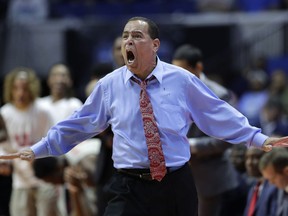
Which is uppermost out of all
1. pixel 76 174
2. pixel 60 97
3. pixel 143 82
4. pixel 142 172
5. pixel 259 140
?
pixel 143 82

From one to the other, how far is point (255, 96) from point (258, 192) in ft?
27.4

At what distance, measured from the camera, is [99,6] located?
64.1 feet

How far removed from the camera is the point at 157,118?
22.0 feet

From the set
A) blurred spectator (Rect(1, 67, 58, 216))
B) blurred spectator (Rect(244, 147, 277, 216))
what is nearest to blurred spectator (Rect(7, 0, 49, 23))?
blurred spectator (Rect(1, 67, 58, 216))

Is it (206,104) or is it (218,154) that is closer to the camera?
(206,104)

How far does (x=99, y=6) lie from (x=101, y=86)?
12.8 metres

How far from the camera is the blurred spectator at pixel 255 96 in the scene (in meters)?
17.0

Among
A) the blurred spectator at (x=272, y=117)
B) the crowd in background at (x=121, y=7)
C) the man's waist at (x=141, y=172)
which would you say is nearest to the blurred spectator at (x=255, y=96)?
the blurred spectator at (x=272, y=117)

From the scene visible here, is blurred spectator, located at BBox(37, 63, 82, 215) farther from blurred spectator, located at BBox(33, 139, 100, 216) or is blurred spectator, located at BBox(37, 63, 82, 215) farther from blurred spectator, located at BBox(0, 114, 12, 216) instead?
blurred spectator, located at BBox(0, 114, 12, 216)

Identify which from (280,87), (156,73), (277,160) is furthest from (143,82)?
(280,87)

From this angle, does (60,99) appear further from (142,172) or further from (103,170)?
(142,172)

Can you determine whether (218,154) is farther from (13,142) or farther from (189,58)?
(13,142)

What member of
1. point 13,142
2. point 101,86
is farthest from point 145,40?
point 13,142

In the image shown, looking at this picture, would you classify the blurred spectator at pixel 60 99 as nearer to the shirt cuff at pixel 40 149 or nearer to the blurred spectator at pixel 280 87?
the shirt cuff at pixel 40 149
